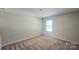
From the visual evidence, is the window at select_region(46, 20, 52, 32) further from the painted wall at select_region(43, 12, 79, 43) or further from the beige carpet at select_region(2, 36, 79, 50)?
the beige carpet at select_region(2, 36, 79, 50)

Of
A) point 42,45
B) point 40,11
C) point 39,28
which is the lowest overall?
point 42,45

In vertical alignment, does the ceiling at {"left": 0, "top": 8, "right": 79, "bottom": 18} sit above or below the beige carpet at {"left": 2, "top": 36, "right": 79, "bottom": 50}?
above

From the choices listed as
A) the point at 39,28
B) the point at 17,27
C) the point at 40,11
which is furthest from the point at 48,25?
the point at 17,27

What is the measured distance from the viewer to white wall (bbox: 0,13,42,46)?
1.68m

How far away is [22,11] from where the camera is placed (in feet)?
5.56

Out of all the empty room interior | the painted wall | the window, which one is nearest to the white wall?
the empty room interior

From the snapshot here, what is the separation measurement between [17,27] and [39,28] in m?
0.38

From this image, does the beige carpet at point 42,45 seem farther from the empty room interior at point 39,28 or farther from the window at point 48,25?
the window at point 48,25

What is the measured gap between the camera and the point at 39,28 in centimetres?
179

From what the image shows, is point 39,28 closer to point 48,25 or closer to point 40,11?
point 48,25

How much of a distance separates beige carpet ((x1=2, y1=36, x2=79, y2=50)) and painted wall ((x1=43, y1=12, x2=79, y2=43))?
87 mm
